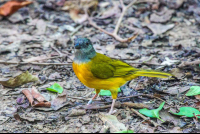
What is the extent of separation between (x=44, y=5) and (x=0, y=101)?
16.8 ft

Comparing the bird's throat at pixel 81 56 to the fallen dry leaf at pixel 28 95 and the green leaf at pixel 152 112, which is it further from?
the green leaf at pixel 152 112

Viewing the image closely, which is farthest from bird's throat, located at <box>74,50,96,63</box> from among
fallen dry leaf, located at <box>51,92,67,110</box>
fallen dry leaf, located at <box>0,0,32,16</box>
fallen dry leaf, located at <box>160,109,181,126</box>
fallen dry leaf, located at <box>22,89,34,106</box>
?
fallen dry leaf, located at <box>0,0,32,16</box>

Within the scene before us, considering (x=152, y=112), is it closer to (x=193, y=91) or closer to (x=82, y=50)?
(x=193, y=91)

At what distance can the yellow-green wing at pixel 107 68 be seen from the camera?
4.97 m

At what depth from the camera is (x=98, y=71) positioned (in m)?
4.96

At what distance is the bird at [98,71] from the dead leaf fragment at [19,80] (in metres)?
1.30

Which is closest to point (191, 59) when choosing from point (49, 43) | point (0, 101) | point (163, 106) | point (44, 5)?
point (163, 106)

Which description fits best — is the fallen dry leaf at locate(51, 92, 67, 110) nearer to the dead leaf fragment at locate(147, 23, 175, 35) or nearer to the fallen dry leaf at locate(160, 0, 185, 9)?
the dead leaf fragment at locate(147, 23, 175, 35)

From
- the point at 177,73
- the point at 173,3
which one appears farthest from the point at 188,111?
the point at 173,3

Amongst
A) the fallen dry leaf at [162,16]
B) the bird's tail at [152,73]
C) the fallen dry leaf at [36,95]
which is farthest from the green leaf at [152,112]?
the fallen dry leaf at [162,16]

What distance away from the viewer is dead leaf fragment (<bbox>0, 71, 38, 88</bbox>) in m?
5.56

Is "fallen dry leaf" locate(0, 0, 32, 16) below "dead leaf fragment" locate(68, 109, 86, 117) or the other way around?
the other way around

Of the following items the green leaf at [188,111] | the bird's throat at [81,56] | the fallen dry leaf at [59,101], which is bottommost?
the fallen dry leaf at [59,101]

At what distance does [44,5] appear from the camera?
9.53 m
